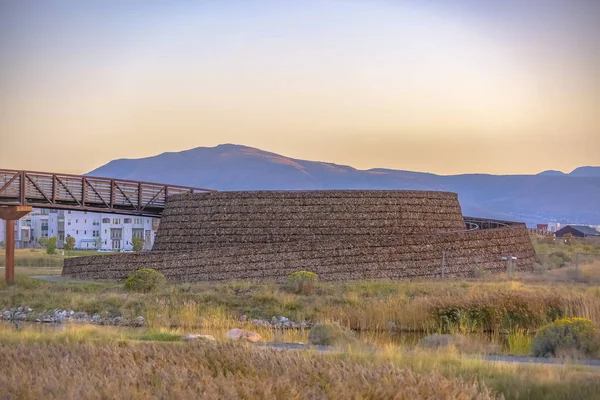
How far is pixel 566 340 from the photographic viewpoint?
14.0 meters

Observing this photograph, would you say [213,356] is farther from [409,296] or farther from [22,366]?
[409,296]

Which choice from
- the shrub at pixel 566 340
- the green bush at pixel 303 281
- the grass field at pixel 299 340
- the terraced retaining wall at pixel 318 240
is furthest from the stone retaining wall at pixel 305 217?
the shrub at pixel 566 340

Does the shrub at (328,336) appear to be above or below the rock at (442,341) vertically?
above

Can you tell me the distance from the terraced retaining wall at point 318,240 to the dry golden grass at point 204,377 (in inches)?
833

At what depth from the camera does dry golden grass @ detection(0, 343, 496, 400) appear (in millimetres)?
6773

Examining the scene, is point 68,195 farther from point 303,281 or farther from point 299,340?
point 299,340

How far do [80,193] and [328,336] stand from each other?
24.4 m

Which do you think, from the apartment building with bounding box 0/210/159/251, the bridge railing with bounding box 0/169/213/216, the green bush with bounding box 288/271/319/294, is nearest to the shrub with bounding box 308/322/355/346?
the green bush with bounding box 288/271/319/294

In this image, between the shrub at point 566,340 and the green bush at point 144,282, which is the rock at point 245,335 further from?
the green bush at point 144,282

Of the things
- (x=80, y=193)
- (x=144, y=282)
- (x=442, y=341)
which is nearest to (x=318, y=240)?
(x=144, y=282)

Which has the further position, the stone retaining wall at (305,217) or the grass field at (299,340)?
the stone retaining wall at (305,217)

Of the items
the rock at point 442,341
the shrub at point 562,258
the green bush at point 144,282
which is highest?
the shrub at point 562,258

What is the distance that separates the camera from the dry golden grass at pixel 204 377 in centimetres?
677

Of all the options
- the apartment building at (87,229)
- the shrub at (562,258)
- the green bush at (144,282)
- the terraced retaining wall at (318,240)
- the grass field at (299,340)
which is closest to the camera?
the grass field at (299,340)
